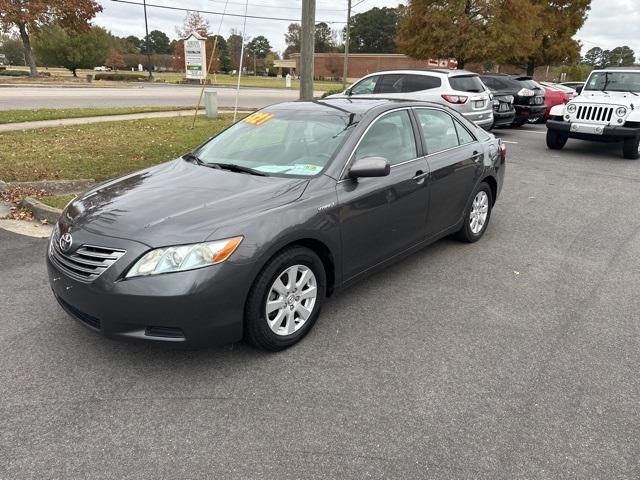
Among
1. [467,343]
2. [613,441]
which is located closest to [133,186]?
[467,343]

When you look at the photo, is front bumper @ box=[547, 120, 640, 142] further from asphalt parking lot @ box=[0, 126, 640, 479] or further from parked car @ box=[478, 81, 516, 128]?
asphalt parking lot @ box=[0, 126, 640, 479]

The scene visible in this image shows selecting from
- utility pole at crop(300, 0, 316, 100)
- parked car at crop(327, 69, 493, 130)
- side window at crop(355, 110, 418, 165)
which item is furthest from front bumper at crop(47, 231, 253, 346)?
parked car at crop(327, 69, 493, 130)

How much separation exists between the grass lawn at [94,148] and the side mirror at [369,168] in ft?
17.2

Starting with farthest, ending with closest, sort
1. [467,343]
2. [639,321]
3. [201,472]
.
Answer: [639,321]
[467,343]
[201,472]

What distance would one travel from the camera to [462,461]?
2381mm

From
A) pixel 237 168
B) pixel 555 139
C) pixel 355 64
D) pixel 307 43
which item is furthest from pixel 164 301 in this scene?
pixel 355 64

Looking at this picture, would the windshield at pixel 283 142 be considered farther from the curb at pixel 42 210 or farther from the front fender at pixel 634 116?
the front fender at pixel 634 116

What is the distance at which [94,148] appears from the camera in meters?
9.18

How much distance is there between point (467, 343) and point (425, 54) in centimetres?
2201

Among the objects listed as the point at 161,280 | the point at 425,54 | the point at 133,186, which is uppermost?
the point at 425,54

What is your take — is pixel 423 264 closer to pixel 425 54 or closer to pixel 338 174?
pixel 338 174

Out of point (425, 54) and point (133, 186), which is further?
point (425, 54)

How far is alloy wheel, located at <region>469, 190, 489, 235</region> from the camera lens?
5.25 meters

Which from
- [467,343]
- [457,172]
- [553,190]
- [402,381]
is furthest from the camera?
[553,190]
